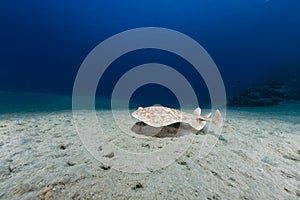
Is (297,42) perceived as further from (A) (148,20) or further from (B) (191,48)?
(A) (148,20)

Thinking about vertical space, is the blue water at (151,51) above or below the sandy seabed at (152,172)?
above

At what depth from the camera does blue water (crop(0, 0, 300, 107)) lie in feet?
→ 124

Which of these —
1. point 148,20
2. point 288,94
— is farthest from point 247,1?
point 288,94

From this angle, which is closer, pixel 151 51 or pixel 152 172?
pixel 152 172

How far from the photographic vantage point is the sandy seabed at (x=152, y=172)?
1.57 m

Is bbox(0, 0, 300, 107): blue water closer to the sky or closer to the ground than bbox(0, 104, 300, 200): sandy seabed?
closer to the sky

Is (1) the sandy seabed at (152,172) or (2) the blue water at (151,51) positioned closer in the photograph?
(1) the sandy seabed at (152,172)

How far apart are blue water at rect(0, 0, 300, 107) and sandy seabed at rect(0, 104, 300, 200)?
953 inches

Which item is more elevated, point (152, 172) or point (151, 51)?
point (151, 51)

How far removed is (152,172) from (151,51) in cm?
8157

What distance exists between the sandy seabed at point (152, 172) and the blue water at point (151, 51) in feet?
79.4

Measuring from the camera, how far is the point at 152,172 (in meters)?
1.94

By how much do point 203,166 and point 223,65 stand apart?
55.0m

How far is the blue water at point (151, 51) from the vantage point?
37719mm
